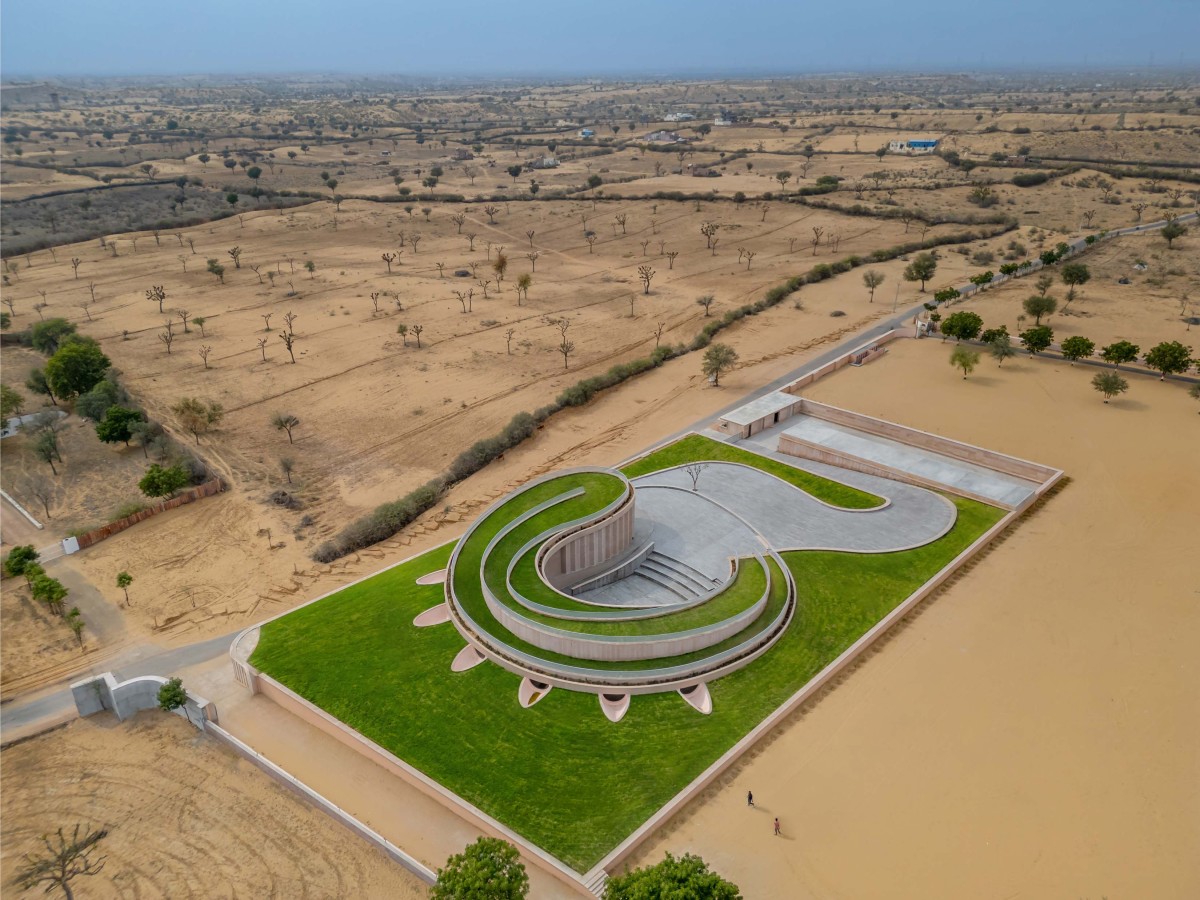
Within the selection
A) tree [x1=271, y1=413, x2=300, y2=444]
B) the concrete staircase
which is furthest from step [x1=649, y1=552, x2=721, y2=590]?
tree [x1=271, y1=413, x2=300, y2=444]

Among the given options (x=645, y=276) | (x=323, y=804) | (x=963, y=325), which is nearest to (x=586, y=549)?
(x=323, y=804)

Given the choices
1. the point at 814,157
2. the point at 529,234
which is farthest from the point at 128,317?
the point at 814,157

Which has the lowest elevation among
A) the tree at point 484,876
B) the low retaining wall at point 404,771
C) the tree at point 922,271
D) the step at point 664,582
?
the low retaining wall at point 404,771

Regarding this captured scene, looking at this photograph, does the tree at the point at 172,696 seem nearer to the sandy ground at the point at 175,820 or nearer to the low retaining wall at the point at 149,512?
the sandy ground at the point at 175,820

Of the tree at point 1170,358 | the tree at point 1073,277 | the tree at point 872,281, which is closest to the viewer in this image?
the tree at point 1170,358

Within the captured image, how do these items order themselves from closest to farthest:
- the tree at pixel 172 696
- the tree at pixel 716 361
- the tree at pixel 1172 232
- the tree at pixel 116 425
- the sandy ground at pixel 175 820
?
the sandy ground at pixel 175 820 < the tree at pixel 172 696 < the tree at pixel 116 425 < the tree at pixel 716 361 < the tree at pixel 1172 232

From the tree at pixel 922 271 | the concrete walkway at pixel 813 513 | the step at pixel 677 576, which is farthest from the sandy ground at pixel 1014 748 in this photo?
the tree at pixel 922 271
